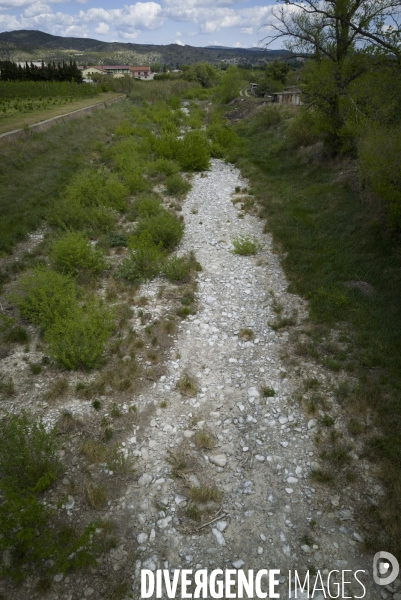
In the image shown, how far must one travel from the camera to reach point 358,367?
22.9ft

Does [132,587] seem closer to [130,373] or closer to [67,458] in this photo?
[67,458]

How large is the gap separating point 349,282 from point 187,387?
565cm

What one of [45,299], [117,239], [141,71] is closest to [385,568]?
[45,299]

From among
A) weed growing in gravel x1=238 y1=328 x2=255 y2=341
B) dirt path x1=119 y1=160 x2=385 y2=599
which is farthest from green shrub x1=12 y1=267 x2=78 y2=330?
weed growing in gravel x1=238 y1=328 x2=255 y2=341

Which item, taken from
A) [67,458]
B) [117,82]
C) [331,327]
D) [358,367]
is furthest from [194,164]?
[117,82]

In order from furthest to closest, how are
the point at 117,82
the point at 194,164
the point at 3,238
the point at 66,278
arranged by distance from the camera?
the point at 117,82
the point at 194,164
the point at 3,238
the point at 66,278

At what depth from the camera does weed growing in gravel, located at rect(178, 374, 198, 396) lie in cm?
666

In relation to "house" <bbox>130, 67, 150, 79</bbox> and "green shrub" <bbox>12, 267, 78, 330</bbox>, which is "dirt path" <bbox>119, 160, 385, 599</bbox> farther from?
"house" <bbox>130, 67, 150, 79</bbox>

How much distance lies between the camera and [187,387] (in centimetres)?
672

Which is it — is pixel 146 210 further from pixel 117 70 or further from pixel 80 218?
pixel 117 70

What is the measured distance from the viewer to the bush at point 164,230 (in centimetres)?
1179

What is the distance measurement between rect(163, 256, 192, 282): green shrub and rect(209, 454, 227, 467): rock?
5.61 m

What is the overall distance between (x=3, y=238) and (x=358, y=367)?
11.1 meters

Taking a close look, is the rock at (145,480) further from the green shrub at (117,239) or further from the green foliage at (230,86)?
the green foliage at (230,86)
